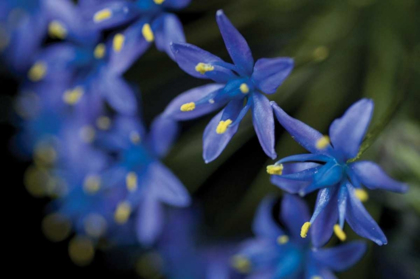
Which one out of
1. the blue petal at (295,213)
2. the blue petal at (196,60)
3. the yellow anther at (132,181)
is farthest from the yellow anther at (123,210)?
the blue petal at (196,60)

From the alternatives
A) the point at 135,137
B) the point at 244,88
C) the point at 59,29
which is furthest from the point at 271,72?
the point at 59,29

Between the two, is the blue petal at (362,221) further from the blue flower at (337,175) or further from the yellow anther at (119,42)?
the yellow anther at (119,42)

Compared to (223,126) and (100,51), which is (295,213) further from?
(100,51)

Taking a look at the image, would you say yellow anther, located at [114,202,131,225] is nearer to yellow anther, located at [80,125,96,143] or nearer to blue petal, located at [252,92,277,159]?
yellow anther, located at [80,125,96,143]

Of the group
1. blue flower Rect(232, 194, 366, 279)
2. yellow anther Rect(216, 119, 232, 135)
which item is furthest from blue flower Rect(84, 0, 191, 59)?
blue flower Rect(232, 194, 366, 279)

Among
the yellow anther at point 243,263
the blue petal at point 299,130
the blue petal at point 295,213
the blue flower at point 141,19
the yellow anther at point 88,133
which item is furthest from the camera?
the yellow anther at point 88,133
